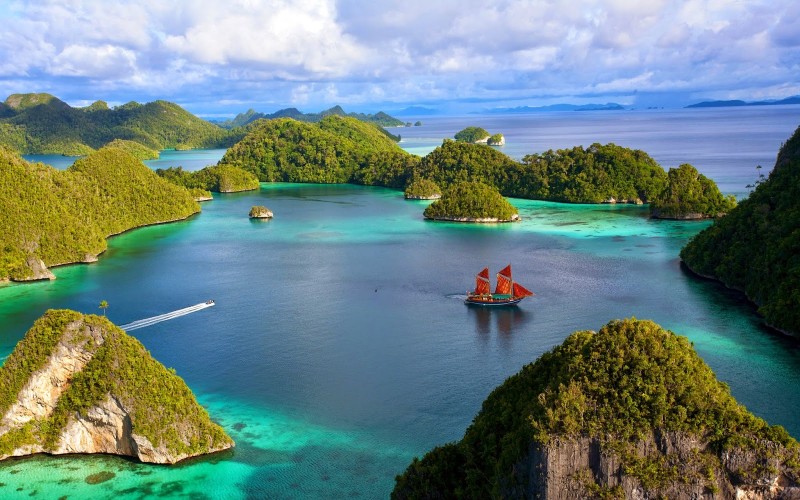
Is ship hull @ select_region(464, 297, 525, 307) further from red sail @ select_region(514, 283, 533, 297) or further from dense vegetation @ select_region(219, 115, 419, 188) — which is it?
dense vegetation @ select_region(219, 115, 419, 188)

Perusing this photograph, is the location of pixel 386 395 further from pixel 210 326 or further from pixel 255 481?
pixel 210 326

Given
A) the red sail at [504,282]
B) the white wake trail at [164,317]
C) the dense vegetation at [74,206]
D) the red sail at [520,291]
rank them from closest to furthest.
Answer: the white wake trail at [164,317] < the red sail at [520,291] < the red sail at [504,282] < the dense vegetation at [74,206]

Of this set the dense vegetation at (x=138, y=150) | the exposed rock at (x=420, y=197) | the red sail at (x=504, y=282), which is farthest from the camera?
the dense vegetation at (x=138, y=150)

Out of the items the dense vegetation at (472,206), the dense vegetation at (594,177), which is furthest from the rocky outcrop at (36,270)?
the dense vegetation at (594,177)

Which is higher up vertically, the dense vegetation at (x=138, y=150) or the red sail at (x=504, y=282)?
the dense vegetation at (x=138, y=150)

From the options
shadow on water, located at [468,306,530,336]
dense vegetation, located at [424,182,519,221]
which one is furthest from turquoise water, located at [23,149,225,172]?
shadow on water, located at [468,306,530,336]

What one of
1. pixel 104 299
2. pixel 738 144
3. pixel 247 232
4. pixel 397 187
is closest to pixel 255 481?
pixel 104 299

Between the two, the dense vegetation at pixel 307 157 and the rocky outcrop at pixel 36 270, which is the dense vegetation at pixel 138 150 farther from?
the rocky outcrop at pixel 36 270
